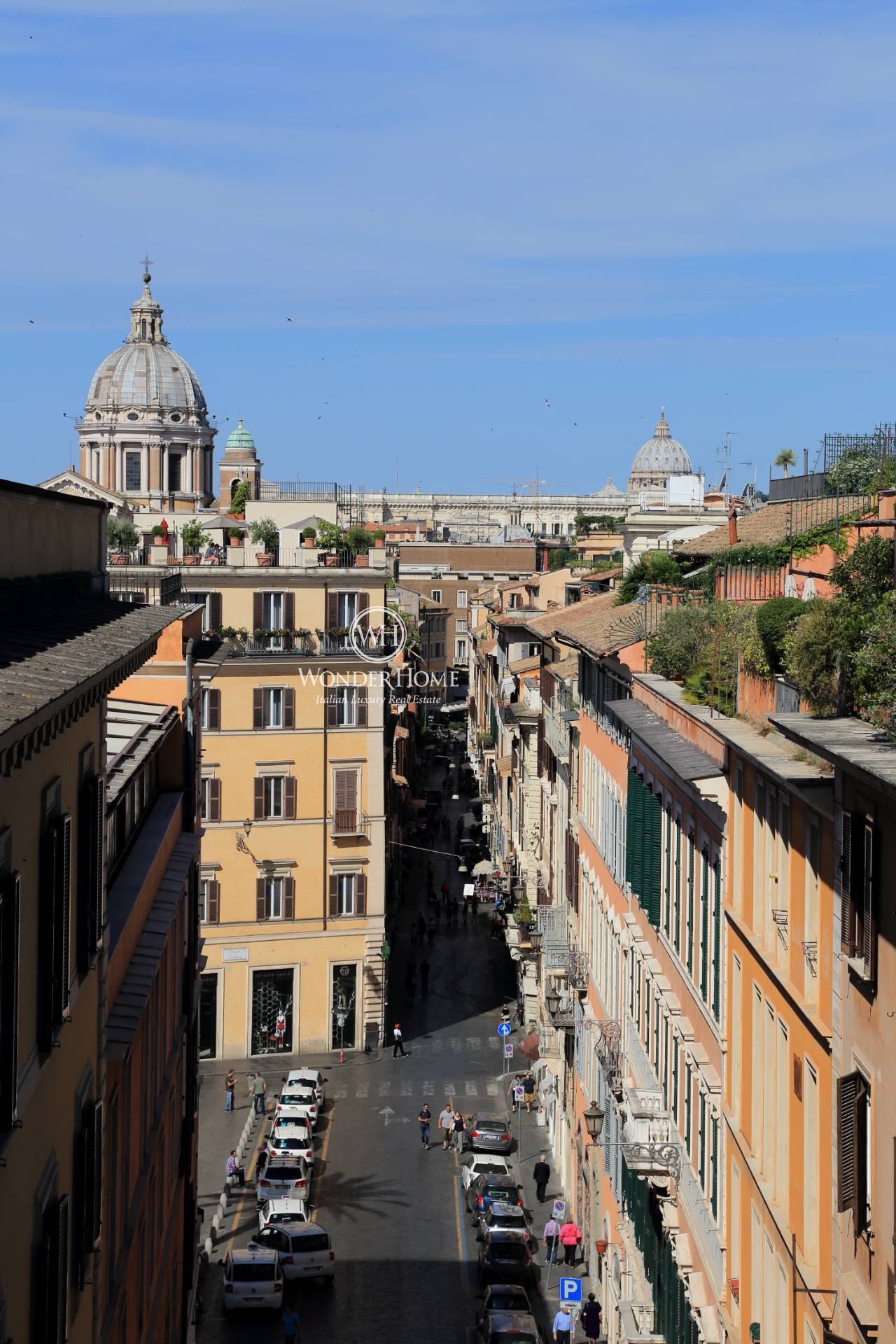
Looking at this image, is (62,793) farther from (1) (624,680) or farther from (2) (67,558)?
(1) (624,680)

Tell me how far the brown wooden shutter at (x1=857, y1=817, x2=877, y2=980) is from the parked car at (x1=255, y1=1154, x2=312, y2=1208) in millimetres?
23817

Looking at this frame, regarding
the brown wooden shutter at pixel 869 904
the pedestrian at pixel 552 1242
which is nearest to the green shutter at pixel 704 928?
the brown wooden shutter at pixel 869 904

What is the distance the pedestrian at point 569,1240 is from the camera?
28.3m

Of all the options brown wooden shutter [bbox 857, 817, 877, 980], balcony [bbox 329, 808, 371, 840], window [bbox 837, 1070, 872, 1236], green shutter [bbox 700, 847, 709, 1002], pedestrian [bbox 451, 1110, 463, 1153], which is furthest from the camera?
balcony [bbox 329, 808, 371, 840]

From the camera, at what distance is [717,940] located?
15734 millimetres

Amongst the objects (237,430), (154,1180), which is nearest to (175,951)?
(154,1180)

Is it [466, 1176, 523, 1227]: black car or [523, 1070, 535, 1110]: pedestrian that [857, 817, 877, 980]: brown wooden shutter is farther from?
[523, 1070, 535, 1110]: pedestrian

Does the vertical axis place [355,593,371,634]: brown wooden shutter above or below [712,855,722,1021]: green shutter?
above

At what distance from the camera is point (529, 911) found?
1613 inches

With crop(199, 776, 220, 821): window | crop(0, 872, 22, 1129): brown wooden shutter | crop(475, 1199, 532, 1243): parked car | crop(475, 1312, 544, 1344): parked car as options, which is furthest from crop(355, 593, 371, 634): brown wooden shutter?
crop(0, 872, 22, 1129): brown wooden shutter

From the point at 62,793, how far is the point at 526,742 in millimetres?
38224

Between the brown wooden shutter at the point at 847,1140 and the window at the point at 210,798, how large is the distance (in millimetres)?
32184

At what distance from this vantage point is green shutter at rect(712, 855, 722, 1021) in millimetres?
15531

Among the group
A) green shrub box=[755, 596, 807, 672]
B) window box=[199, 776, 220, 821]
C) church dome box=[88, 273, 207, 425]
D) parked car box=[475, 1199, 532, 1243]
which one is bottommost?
parked car box=[475, 1199, 532, 1243]
